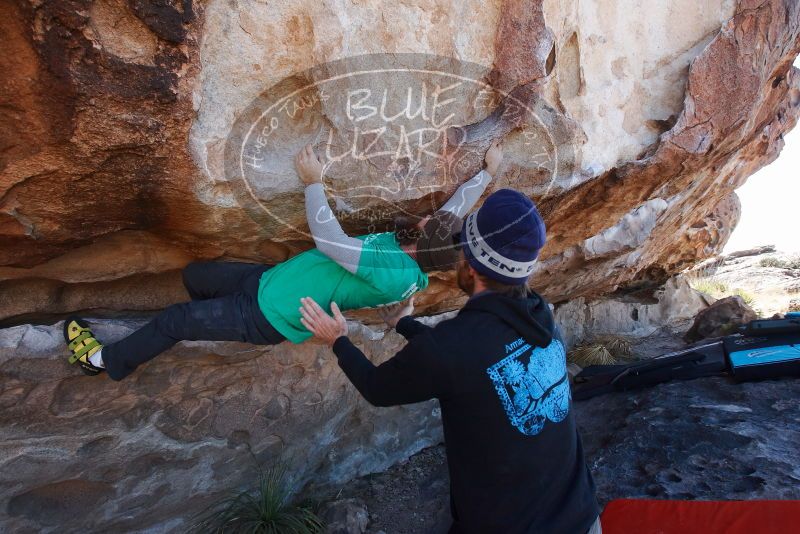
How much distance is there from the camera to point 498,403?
1746mm

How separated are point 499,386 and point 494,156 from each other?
146 centimetres

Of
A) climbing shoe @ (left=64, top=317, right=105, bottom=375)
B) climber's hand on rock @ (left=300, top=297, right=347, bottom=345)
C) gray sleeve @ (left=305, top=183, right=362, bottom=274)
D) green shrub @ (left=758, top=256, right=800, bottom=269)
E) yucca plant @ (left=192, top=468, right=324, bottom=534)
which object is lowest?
yucca plant @ (left=192, top=468, right=324, bottom=534)

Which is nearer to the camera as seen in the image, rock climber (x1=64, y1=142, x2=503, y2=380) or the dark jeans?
rock climber (x1=64, y1=142, x2=503, y2=380)

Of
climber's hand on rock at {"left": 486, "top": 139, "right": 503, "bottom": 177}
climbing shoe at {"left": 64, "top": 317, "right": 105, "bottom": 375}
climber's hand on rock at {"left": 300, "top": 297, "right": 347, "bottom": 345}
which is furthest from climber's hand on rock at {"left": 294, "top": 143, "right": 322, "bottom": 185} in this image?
climbing shoe at {"left": 64, "top": 317, "right": 105, "bottom": 375}

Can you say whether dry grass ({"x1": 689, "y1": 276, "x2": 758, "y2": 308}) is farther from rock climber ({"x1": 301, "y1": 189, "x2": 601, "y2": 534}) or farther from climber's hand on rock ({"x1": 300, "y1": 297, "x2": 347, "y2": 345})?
climber's hand on rock ({"x1": 300, "y1": 297, "x2": 347, "y2": 345})

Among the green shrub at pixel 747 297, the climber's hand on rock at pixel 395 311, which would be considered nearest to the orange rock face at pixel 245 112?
the climber's hand on rock at pixel 395 311

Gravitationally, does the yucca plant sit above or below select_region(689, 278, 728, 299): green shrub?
below

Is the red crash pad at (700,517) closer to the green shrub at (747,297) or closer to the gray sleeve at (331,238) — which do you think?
the gray sleeve at (331,238)

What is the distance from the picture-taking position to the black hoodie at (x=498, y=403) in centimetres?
171

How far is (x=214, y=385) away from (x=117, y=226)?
3.80 feet

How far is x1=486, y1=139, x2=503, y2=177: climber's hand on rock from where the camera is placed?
281cm

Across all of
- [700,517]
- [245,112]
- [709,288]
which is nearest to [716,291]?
[709,288]

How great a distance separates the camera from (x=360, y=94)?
2441 millimetres

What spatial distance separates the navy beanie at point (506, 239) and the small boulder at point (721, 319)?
5383 millimetres
